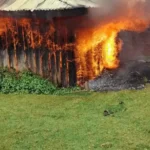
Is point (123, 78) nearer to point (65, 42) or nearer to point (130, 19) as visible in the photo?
point (65, 42)

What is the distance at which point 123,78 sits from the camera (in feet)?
44.3

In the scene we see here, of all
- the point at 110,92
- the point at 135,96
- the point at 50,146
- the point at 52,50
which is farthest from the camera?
the point at 52,50

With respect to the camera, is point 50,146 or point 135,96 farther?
point 135,96

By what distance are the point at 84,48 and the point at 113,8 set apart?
2.18m

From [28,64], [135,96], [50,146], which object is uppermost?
[28,64]

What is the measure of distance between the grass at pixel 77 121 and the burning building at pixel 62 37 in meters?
1.53

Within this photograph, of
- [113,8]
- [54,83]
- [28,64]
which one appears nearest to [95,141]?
[54,83]

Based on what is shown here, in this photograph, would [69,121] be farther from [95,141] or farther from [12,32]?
[12,32]

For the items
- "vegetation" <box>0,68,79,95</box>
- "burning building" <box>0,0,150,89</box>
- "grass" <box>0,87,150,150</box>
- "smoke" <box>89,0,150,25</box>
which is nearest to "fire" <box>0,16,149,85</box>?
"burning building" <box>0,0,150,89</box>

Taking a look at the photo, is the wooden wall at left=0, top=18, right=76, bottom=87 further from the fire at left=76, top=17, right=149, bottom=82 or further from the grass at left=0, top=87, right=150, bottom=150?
the grass at left=0, top=87, right=150, bottom=150

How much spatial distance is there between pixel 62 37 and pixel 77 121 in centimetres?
427

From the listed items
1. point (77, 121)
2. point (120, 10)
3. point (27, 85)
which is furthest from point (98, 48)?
point (77, 121)

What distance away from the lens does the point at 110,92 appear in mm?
12156

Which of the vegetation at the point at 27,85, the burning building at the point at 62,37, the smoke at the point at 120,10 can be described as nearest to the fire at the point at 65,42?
the burning building at the point at 62,37
